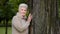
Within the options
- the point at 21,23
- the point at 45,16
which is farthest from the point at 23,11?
the point at 45,16

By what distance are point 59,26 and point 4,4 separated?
12.3ft

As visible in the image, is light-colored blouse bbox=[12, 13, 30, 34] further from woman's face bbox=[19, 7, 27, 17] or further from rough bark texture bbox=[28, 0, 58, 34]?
rough bark texture bbox=[28, 0, 58, 34]

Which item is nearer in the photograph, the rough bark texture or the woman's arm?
the rough bark texture

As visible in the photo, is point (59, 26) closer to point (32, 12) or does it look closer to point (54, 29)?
point (54, 29)

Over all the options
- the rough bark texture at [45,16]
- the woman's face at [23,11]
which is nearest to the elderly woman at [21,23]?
the woman's face at [23,11]

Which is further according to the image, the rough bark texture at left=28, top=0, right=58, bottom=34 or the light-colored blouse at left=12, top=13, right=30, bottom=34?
the light-colored blouse at left=12, top=13, right=30, bottom=34

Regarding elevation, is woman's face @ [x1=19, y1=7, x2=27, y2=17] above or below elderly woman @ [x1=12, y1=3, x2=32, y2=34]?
above

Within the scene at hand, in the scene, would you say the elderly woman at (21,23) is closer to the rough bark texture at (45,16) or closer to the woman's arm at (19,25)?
the woman's arm at (19,25)

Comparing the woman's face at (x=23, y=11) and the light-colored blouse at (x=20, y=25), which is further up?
the woman's face at (x=23, y=11)

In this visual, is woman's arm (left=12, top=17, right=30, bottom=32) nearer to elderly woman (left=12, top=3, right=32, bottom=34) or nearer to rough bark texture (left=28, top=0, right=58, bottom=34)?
elderly woman (left=12, top=3, right=32, bottom=34)

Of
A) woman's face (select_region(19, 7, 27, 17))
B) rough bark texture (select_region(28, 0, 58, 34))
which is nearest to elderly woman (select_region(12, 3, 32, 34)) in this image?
woman's face (select_region(19, 7, 27, 17))

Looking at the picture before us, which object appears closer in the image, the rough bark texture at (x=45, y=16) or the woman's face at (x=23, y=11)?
the rough bark texture at (x=45, y=16)

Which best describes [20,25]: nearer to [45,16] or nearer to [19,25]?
[19,25]

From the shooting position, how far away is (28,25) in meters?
2.46
